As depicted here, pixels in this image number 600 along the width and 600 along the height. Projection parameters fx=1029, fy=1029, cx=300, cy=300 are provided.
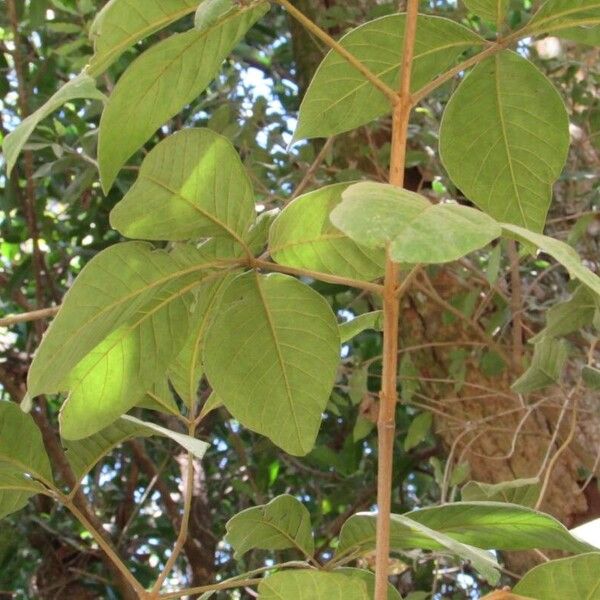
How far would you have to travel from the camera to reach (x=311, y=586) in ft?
1.90

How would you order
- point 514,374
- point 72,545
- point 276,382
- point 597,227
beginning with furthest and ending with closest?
1. point 72,545
2. point 597,227
3. point 514,374
4. point 276,382

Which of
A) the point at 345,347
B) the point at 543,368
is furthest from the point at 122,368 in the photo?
the point at 345,347

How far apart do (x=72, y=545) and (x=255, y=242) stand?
1862 mm

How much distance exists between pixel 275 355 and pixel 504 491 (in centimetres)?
44

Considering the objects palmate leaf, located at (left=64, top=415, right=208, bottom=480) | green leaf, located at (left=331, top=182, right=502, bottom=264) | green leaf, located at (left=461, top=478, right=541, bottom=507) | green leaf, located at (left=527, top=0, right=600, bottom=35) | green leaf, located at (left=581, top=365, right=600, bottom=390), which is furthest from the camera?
green leaf, located at (left=581, top=365, right=600, bottom=390)

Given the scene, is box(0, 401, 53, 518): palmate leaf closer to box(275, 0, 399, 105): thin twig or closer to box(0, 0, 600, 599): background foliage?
box(275, 0, 399, 105): thin twig

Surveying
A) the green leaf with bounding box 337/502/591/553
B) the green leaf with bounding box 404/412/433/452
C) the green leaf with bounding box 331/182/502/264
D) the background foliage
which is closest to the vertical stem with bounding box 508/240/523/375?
the background foliage

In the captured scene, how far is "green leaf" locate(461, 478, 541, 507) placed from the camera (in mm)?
888

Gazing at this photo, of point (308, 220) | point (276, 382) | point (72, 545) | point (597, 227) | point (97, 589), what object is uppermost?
point (308, 220)

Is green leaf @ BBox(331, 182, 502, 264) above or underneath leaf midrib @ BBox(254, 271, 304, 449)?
above

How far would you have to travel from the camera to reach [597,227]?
1958 millimetres

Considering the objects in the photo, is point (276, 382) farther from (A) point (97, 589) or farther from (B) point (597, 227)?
(A) point (97, 589)

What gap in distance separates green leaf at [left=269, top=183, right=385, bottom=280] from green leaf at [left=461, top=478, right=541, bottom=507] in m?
0.31

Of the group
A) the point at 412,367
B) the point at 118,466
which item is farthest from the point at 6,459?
the point at 118,466
